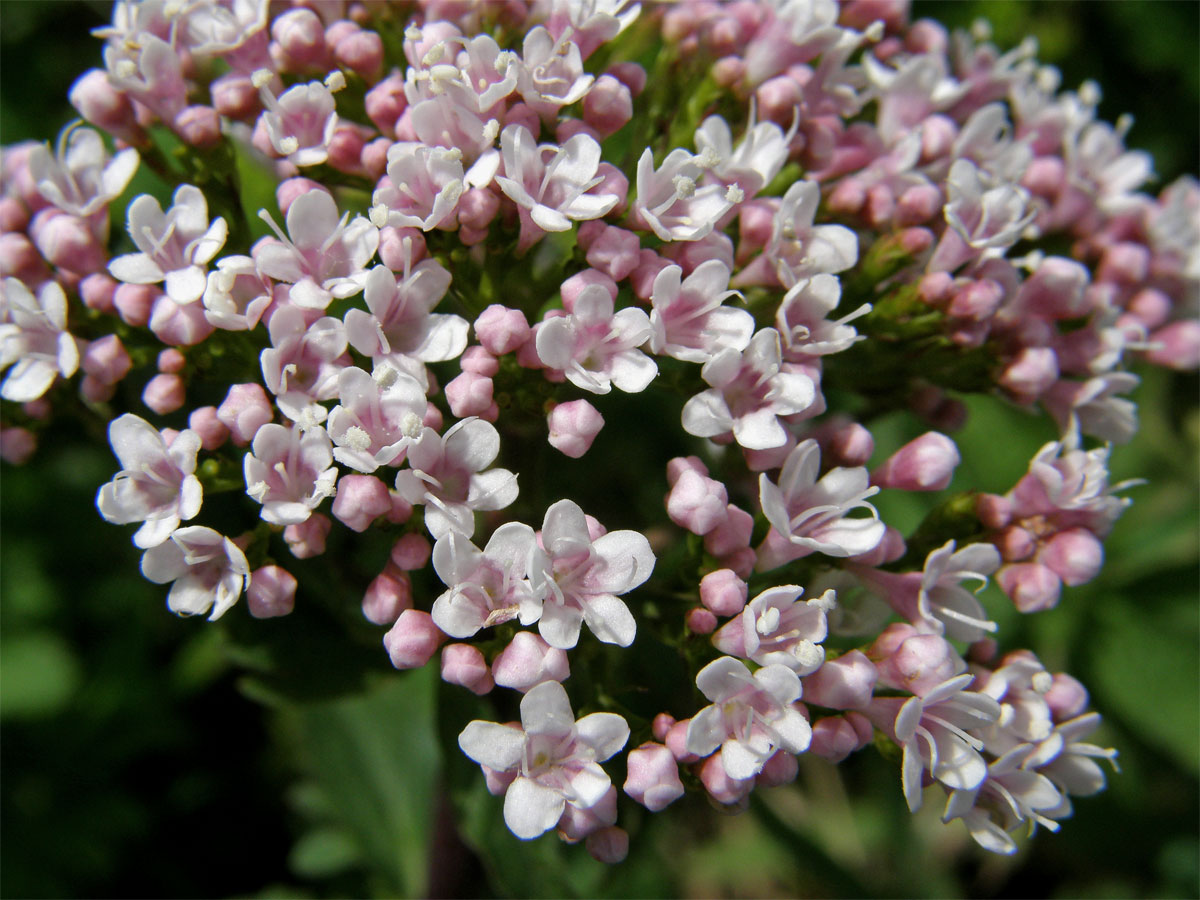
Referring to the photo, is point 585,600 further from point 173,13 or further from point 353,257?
point 173,13

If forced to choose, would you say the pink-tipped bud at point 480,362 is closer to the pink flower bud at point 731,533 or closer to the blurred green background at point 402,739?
the pink flower bud at point 731,533

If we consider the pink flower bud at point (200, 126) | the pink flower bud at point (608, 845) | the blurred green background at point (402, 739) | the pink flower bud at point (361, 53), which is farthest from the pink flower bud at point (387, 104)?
the blurred green background at point (402, 739)

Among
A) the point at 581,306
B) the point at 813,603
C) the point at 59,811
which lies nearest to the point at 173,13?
the point at 581,306

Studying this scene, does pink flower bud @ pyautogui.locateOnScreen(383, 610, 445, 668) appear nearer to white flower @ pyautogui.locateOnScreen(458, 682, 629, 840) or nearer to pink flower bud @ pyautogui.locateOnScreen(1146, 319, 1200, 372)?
white flower @ pyautogui.locateOnScreen(458, 682, 629, 840)

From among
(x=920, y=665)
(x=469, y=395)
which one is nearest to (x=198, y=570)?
(x=469, y=395)

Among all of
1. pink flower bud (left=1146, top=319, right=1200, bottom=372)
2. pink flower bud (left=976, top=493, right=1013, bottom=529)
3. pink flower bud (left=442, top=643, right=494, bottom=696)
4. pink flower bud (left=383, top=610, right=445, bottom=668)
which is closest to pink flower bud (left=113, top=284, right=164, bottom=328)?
pink flower bud (left=383, top=610, right=445, bottom=668)
